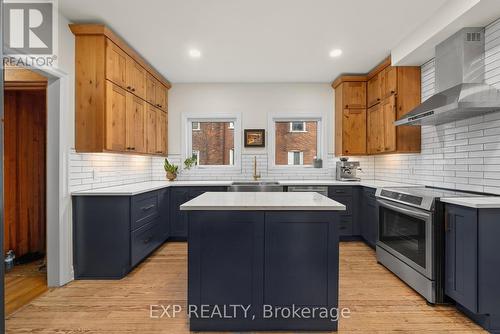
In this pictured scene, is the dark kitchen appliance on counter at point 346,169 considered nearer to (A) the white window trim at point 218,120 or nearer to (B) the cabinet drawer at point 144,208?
(A) the white window trim at point 218,120

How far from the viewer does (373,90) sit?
4.20 m

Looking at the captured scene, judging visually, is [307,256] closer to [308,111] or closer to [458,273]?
[458,273]

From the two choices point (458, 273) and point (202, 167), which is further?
point (202, 167)

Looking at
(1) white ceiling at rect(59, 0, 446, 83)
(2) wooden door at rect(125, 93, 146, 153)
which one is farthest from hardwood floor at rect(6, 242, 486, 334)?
(1) white ceiling at rect(59, 0, 446, 83)

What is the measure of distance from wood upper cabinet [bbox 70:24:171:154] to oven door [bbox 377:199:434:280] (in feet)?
10.3

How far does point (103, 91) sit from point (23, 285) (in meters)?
2.11

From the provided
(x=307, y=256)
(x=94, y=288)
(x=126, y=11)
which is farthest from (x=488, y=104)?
(x=94, y=288)

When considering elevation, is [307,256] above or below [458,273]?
above

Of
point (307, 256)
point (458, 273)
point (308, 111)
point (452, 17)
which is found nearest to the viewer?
point (307, 256)

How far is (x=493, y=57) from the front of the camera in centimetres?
251

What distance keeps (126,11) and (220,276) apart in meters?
2.58

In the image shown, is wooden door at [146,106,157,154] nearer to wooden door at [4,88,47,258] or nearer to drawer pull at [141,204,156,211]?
drawer pull at [141,204,156,211]

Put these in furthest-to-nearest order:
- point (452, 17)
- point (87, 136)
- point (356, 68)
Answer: point (356, 68) < point (87, 136) < point (452, 17)

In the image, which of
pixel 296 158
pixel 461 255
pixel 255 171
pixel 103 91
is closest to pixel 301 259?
pixel 461 255
